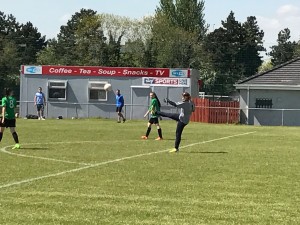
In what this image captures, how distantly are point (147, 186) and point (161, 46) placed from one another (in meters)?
71.0

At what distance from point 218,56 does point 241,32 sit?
875 cm

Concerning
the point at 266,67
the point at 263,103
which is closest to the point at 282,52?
the point at 266,67

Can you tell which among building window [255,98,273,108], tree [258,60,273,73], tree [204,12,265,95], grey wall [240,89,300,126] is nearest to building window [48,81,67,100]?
grey wall [240,89,300,126]

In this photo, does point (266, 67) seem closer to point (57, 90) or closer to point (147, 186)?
point (57, 90)

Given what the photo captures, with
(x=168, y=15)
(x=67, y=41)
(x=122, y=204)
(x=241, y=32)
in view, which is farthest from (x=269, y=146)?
(x=67, y=41)

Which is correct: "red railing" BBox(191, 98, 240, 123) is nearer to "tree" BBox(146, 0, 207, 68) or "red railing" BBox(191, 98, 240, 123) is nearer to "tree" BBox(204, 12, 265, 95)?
"tree" BBox(146, 0, 207, 68)

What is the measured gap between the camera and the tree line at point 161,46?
7919 centimetres

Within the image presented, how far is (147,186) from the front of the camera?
10.6 m

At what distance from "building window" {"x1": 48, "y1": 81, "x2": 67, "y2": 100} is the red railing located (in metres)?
9.38

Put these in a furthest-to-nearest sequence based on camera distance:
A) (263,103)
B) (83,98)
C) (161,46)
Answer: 1. (161,46)
2. (263,103)
3. (83,98)

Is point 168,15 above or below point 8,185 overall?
above

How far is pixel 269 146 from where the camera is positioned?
20.4 meters

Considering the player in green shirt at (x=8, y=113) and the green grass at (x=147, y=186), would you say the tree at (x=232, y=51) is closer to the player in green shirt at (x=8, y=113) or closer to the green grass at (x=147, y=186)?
the player in green shirt at (x=8, y=113)

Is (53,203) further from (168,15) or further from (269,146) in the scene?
(168,15)
